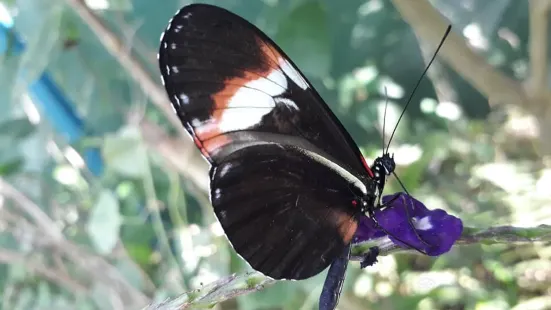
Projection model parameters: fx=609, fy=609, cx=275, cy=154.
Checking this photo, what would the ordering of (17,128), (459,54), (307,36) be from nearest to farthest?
1. (307,36)
2. (459,54)
3. (17,128)

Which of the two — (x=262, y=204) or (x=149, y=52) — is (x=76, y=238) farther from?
(x=262, y=204)

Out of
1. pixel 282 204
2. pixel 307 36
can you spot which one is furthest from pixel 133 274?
pixel 282 204

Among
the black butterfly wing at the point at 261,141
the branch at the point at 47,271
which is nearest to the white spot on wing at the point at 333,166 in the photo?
the black butterfly wing at the point at 261,141

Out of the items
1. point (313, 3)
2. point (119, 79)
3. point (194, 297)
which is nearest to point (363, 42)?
point (313, 3)

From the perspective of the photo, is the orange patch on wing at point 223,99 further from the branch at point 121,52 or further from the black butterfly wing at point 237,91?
the branch at point 121,52

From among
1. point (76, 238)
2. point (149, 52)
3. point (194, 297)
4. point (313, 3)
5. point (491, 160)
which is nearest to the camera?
point (194, 297)

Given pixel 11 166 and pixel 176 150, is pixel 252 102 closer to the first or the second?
pixel 176 150
